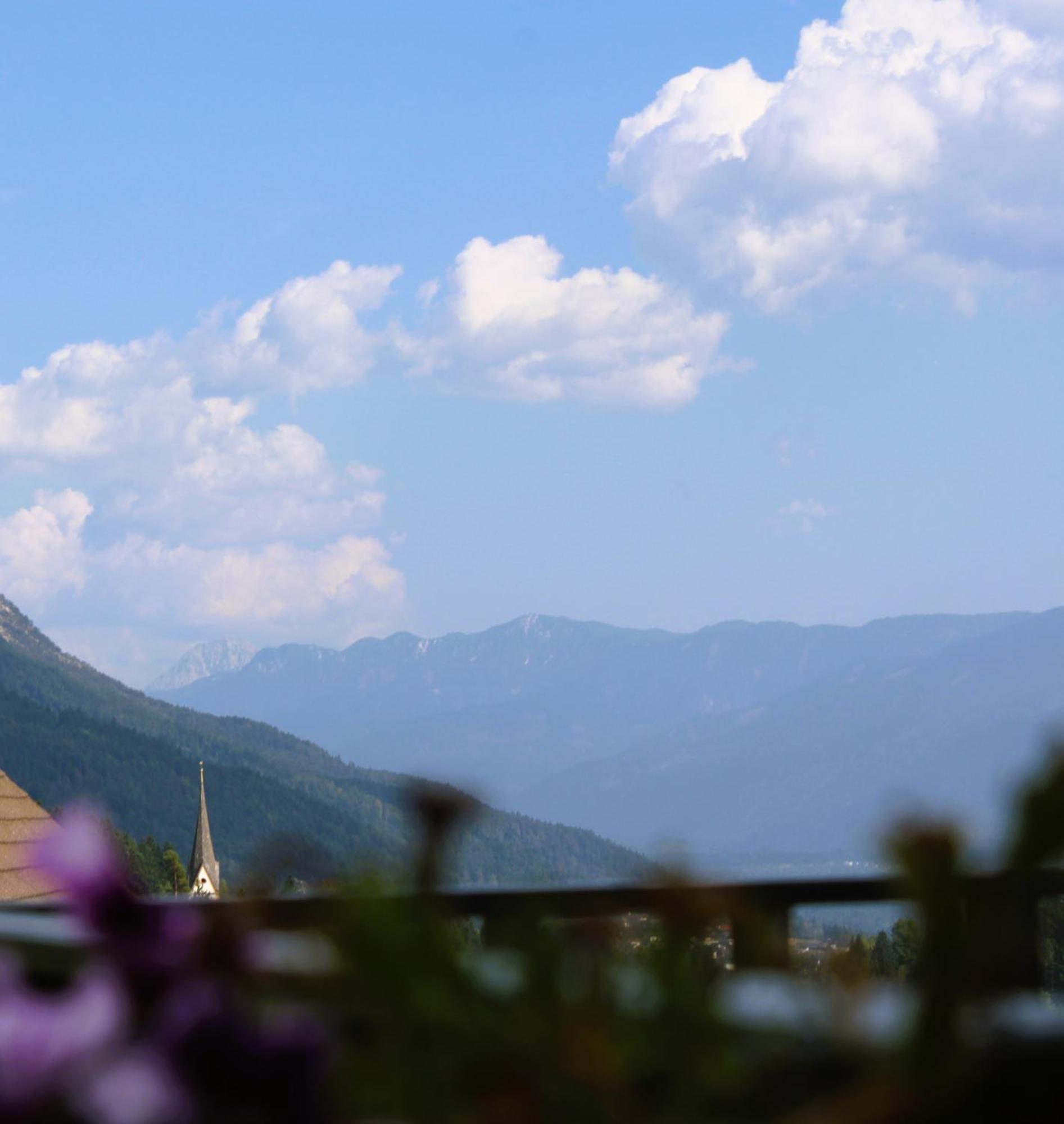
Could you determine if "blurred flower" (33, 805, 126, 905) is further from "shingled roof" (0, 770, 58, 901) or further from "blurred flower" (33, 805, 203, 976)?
"shingled roof" (0, 770, 58, 901)

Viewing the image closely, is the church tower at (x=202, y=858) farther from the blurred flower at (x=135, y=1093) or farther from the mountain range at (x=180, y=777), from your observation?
the blurred flower at (x=135, y=1093)

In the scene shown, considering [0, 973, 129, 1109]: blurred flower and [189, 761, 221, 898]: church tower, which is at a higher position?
[0, 973, 129, 1109]: blurred flower

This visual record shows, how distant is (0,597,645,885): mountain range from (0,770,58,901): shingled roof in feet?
161

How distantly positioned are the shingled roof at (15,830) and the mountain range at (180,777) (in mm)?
49193

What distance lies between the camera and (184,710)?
10088 centimetres

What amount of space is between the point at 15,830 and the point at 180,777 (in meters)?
69.3

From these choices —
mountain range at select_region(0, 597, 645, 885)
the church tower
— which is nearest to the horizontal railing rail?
the church tower

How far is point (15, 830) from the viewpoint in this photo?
13.1 m

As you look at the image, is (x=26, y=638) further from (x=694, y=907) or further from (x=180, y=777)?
(x=694, y=907)

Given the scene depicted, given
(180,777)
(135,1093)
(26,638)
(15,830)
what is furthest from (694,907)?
(26,638)

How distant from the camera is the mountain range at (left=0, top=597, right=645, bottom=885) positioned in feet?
249

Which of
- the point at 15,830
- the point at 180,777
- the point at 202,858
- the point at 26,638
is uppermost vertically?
the point at 26,638

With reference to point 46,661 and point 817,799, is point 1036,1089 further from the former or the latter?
point 817,799

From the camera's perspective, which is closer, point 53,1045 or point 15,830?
point 53,1045
